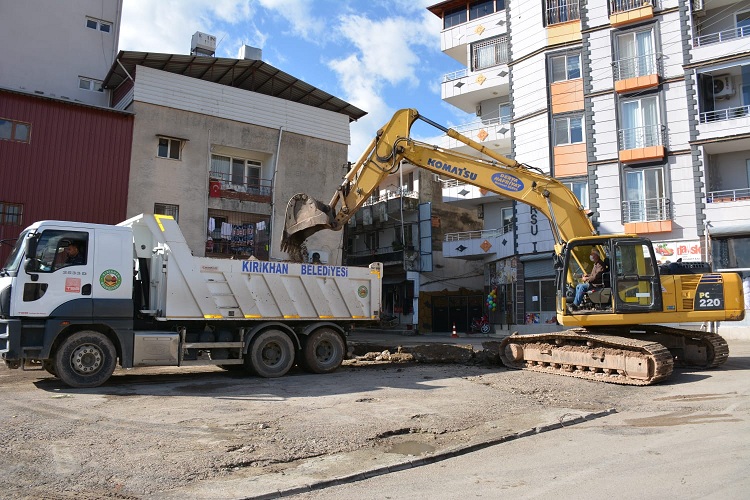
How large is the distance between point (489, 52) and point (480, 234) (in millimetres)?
11153

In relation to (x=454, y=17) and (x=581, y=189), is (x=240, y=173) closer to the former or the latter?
(x=581, y=189)

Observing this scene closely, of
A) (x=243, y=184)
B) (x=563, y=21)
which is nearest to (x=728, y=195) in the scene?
(x=563, y=21)

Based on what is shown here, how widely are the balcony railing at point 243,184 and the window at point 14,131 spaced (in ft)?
22.7

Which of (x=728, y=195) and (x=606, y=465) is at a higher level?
(x=728, y=195)

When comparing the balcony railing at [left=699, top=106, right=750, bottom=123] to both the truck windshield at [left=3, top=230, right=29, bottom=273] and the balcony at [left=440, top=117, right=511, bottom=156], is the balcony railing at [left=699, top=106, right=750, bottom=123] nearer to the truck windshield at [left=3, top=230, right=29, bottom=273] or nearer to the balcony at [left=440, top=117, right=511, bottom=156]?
the balcony at [left=440, top=117, right=511, bottom=156]

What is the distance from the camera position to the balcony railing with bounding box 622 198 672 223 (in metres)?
23.8

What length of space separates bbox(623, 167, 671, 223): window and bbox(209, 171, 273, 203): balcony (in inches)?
612

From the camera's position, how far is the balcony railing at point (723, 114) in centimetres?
2318

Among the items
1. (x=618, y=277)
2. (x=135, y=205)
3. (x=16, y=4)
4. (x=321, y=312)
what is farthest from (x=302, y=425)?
(x=16, y=4)

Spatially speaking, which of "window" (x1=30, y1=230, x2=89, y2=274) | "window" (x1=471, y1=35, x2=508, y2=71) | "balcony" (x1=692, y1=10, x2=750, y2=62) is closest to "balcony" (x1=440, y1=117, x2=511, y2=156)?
"window" (x1=471, y1=35, x2=508, y2=71)

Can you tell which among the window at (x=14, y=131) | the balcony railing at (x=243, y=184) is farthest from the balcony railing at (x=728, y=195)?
the window at (x=14, y=131)

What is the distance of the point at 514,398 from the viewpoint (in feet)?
33.1

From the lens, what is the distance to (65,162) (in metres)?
21.4

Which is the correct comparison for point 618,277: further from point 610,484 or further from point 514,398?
point 610,484
